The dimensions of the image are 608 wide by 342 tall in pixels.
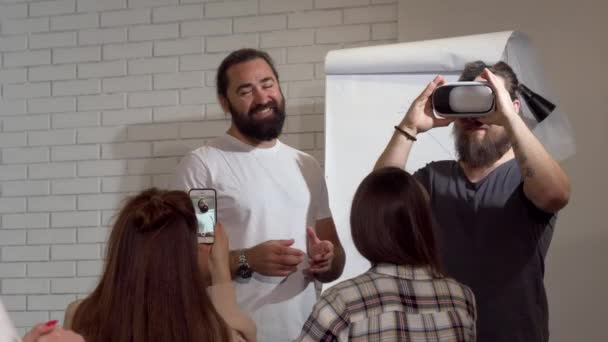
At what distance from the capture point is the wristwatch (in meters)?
2.26

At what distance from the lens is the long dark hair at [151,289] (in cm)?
147

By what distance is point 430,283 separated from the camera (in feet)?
5.18

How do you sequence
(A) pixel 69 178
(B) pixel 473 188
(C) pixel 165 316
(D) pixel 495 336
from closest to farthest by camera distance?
1. (C) pixel 165 316
2. (D) pixel 495 336
3. (B) pixel 473 188
4. (A) pixel 69 178

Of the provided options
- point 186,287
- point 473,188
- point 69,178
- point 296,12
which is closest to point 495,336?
point 473,188

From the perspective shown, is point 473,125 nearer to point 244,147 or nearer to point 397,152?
point 397,152

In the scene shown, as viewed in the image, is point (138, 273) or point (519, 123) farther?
point (519, 123)

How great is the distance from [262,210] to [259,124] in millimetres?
269

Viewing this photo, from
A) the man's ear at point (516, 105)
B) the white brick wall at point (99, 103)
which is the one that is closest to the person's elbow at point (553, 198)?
the man's ear at point (516, 105)

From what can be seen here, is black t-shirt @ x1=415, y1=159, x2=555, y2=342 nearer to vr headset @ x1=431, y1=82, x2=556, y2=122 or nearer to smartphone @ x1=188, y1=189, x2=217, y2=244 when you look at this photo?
vr headset @ x1=431, y1=82, x2=556, y2=122

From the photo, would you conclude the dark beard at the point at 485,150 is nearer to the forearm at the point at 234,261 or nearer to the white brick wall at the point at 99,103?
the forearm at the point at 234,261

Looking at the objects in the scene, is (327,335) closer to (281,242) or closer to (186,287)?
(186,287)

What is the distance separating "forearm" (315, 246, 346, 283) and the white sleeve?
1.39 ft

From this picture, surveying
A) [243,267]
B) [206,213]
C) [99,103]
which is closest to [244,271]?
[243,267]

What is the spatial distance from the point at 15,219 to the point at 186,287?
7.59ft
